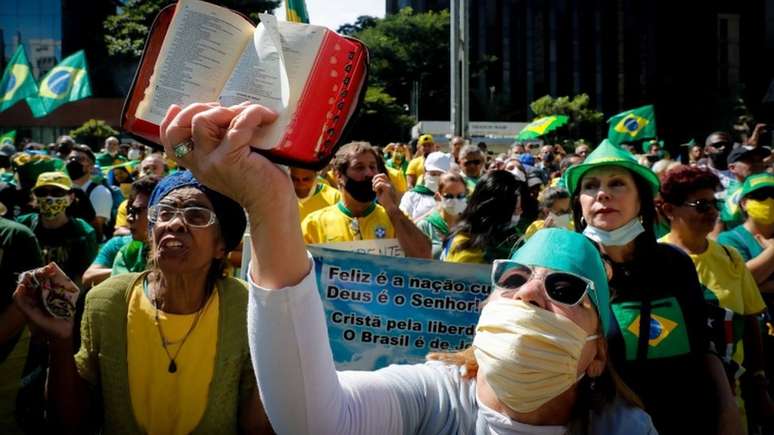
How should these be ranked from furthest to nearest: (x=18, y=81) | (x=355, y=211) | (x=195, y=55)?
(x=18, y=81) < (x=355, y=211) < (x=195, y=55)

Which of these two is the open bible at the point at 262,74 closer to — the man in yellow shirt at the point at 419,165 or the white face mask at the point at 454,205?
the white face mask at the point at 454,205

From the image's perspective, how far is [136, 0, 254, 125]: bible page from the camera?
67.2 inches

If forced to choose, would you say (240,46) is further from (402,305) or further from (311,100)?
(402,305)

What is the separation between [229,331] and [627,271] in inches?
63.9

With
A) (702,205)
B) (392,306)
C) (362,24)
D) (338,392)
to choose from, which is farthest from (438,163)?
(362,24)

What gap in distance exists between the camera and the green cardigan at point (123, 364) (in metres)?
2.76

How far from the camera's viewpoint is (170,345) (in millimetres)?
2814

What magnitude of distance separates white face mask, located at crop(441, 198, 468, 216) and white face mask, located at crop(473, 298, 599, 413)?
4.02 meters

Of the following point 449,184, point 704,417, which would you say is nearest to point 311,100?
point 704,417

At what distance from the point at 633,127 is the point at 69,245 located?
9.73 metres

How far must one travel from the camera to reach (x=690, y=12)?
63500 mm

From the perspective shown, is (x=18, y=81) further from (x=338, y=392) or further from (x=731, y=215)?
(x=338, y=392)

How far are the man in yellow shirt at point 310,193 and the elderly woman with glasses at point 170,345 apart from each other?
2.42 metres

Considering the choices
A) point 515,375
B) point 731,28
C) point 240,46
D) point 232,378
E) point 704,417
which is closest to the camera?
point 240,46
